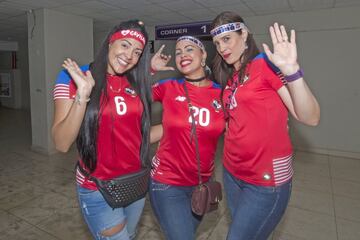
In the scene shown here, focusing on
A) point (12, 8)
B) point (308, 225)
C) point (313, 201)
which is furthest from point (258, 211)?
point (12, 8)

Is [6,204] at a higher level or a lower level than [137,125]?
lower

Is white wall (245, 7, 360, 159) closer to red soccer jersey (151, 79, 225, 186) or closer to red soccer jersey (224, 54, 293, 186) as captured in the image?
red soccer jersey (151, 79, 225, 186)

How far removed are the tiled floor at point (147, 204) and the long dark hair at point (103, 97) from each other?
1.56 metres

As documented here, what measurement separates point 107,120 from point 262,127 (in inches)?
30.9

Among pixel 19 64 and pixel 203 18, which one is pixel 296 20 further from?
pixel 19 64

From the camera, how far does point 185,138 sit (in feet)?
5.35

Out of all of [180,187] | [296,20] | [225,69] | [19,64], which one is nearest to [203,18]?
[296,20]

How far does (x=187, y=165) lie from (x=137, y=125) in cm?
39

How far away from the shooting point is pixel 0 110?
1123cm

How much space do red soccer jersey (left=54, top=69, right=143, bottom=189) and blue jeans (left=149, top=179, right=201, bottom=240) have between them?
0.23m

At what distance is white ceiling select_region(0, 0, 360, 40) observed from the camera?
15.6 ft

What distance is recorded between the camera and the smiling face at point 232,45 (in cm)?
152

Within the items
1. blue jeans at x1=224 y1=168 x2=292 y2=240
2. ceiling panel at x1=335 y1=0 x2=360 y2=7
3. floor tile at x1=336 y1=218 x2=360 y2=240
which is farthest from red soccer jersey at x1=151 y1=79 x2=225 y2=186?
ceiling panel at x1=335 y1=0 x2=360 y2=7

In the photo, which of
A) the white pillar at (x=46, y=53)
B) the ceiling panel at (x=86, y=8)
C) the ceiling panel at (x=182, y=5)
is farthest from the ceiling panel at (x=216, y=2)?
the white pillar at (x=46, y=53)
